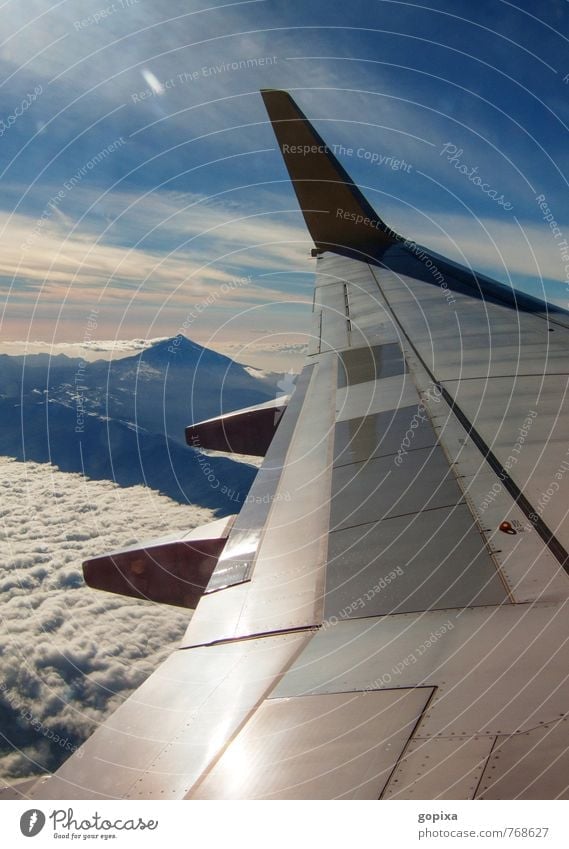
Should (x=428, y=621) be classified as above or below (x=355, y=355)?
below

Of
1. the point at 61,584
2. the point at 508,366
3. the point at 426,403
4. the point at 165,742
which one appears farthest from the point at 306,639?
the point at 61,584

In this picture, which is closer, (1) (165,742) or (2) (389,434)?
(1) (165,742)
